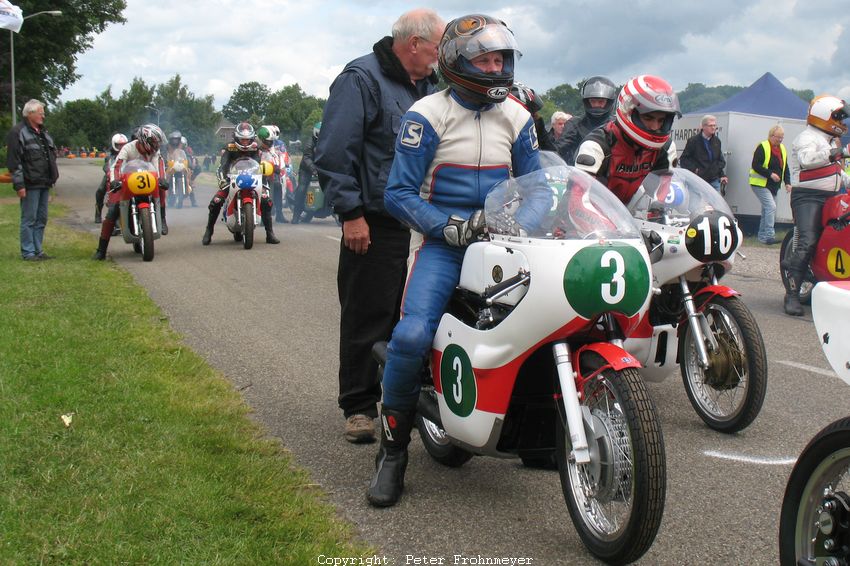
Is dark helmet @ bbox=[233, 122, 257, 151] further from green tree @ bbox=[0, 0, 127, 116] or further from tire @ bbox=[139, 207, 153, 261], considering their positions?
green tree @ bbox=[0, 0, 127, 116]

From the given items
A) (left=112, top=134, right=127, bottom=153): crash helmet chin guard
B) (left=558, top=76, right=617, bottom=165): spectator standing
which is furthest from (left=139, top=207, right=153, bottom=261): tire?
(left=112, top=134, right=127, bottom=153): crash helmet chin guard

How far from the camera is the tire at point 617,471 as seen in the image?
9.64 ft

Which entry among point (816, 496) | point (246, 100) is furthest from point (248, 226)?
point (246, 100)

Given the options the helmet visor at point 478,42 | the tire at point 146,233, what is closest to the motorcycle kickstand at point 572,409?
the helmet visor at point 478,42

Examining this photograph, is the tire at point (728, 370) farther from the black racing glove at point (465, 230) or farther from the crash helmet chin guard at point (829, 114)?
the crash helmet chin guard at point (829, 114)

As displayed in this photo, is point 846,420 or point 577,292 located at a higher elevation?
point 577,292

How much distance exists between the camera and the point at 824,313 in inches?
92.5

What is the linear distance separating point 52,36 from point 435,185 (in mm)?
37438

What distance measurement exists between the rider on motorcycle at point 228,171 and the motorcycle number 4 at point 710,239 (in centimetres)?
995

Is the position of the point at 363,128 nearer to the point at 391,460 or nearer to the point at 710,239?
the point at 391,460

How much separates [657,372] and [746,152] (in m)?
13.9

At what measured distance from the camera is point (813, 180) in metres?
8.80

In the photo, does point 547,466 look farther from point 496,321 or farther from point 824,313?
point 824,313

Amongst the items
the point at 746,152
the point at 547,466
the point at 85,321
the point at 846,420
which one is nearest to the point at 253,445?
the point at 547,466
